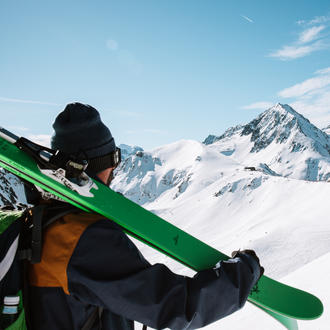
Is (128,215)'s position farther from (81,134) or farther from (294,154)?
(294,154)

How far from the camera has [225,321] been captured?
5125 mm

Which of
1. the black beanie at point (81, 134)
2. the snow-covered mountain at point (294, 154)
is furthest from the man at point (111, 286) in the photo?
the snow-covered mountain at point (294, 154)

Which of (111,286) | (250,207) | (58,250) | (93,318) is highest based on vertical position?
(250,207)

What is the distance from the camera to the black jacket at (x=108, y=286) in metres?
1.58

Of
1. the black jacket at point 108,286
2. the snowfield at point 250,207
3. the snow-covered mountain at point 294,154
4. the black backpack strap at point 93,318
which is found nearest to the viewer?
the black jacket at point 108,286

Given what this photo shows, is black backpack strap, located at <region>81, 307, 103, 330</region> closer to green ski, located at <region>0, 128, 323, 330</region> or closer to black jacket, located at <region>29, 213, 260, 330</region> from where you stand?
black jacket, located at <region>29, 213, 260, 330</region>

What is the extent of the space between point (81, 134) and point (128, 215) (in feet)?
2.41

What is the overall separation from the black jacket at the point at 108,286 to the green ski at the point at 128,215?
353 millimetres

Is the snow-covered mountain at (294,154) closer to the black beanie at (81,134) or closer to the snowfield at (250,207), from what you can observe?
the snowfield at (250,207)

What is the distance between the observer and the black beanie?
2008 millimetres

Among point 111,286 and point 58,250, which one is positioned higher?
point 58,250

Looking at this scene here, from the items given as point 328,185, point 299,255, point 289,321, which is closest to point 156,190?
point 328,185

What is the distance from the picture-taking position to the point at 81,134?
202 centimetres

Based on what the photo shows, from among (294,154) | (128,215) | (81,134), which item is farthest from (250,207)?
(294,154)
